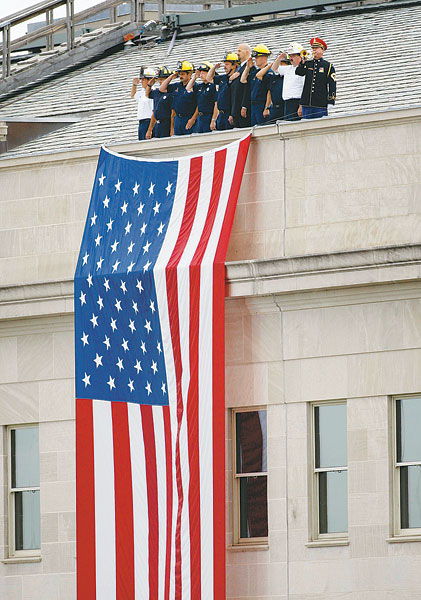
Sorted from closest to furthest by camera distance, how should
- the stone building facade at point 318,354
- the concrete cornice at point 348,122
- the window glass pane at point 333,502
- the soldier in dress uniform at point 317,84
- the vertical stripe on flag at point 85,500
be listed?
the stone building facade at point 318,354 < the concrete cornice at point 348,122 < the window glass pane at point 333,502 < the soldier in dress uniform at point 317,84 < the vertical stripe on flag at point 85,500

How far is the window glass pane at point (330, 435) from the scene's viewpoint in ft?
127

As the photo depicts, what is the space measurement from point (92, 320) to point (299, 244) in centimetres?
418

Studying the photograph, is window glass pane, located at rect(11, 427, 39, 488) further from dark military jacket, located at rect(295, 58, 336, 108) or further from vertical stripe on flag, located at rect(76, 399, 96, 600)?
dark military jacket, located at rect(295, 58, 336, 108)

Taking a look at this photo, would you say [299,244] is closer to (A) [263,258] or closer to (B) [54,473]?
(A) [263,258]

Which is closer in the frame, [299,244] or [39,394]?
[299,244]

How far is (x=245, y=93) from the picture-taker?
4056 centimetres

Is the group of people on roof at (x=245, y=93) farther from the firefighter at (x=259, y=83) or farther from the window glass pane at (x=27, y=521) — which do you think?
the window glass pane at (x=27, y=521)

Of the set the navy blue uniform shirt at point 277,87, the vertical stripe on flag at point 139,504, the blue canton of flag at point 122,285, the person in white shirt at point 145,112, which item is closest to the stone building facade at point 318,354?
the navy blue uniform shirt at point 277,87

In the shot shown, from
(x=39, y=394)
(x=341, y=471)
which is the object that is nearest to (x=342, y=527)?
(x=341, y=471)

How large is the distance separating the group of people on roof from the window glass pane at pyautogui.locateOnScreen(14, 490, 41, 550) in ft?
24.0

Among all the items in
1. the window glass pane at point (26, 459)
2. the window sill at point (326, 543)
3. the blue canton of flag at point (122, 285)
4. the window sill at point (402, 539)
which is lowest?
the window sill at point (326, 543)

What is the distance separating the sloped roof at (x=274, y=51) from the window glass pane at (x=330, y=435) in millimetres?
5668

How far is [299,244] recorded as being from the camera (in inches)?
1564

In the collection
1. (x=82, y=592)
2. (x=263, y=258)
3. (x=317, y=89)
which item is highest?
(x=317, y=89)
